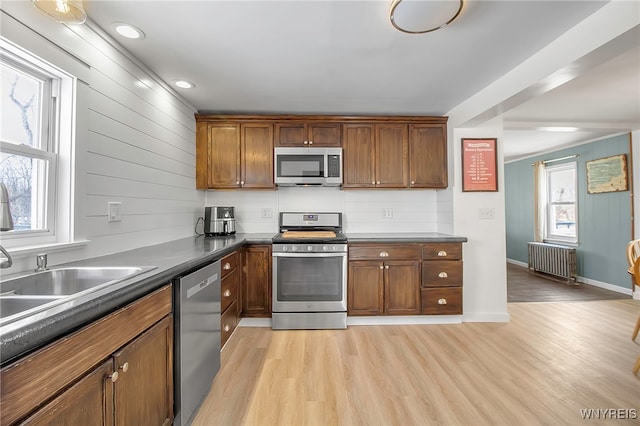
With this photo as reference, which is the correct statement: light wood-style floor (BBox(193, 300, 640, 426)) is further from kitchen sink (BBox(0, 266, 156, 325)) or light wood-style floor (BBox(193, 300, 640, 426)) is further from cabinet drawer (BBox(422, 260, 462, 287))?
kitchen sink (BBox(0, 266, 156, 325))

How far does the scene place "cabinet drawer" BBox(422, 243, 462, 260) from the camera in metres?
3.00

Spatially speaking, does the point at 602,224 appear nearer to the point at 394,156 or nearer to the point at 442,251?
the point at 442,251

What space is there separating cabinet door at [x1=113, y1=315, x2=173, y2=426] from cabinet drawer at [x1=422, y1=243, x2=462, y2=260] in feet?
8.00

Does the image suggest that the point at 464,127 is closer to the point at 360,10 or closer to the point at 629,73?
the point at 629,73

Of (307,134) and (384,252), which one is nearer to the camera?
(384,252)

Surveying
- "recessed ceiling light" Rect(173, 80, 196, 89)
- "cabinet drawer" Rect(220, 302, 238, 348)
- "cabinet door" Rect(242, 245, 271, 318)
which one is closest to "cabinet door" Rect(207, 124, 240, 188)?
"recessed ceiling light" Rect(173, 80, 196, 89)

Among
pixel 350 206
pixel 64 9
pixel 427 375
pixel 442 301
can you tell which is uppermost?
pixel 64 9

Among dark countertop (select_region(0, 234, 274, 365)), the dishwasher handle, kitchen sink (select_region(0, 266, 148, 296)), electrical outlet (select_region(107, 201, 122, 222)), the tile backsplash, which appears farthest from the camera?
the tile backsplash

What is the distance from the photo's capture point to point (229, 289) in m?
2.43

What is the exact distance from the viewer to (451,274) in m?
3.02

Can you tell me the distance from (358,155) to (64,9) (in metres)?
2.56

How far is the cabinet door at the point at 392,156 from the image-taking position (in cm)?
330

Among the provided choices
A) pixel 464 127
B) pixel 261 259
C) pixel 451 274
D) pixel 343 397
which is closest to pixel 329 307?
pixel 261 259

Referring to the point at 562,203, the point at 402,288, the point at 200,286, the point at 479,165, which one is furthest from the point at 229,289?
the point at 562,203
